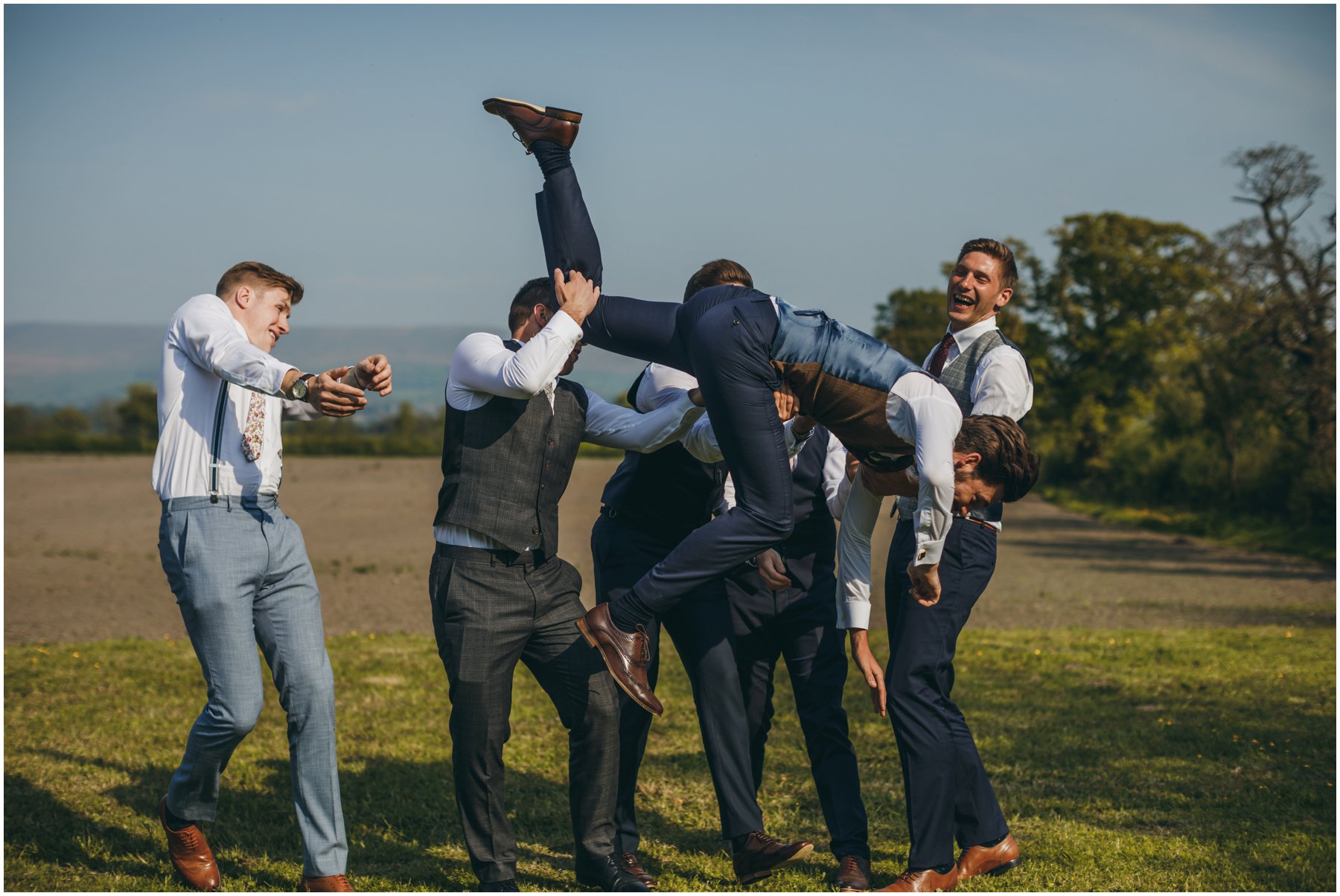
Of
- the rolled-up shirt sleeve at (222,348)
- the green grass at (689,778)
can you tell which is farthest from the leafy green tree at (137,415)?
the rolled-up shirt sleeve at (222,348)

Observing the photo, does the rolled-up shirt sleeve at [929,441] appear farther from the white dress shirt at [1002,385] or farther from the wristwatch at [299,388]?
the wristwatch at [299,388]

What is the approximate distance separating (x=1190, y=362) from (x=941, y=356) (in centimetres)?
2869

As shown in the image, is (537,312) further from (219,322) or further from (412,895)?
(412,895)

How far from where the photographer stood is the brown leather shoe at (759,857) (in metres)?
5.23

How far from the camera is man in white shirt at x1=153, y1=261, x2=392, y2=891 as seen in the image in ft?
15.5

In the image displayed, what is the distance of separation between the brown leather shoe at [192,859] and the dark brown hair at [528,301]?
2634 mm

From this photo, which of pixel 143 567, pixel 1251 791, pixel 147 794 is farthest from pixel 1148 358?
pixel 147 794

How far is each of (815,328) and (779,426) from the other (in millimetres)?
425

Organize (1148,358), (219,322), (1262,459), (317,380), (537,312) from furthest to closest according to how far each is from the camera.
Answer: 1. (1148,358)
2. (1262,459)
3. (537,312)
4. (219,322)
5. (317,380)

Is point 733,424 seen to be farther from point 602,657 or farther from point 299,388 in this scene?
point 299,388

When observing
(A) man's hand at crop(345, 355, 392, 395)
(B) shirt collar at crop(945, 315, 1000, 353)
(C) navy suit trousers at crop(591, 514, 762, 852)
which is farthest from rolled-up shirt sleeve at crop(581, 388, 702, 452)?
(B) shirt collar at crop(945, 315, 1000, 353)

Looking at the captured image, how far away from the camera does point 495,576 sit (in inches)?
184

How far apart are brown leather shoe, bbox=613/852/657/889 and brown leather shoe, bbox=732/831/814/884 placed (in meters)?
0.40

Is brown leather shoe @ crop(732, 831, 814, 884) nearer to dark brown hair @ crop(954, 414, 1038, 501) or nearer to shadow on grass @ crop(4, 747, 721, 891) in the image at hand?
shadow on grass @ crop(4, 747, 721, 891)
